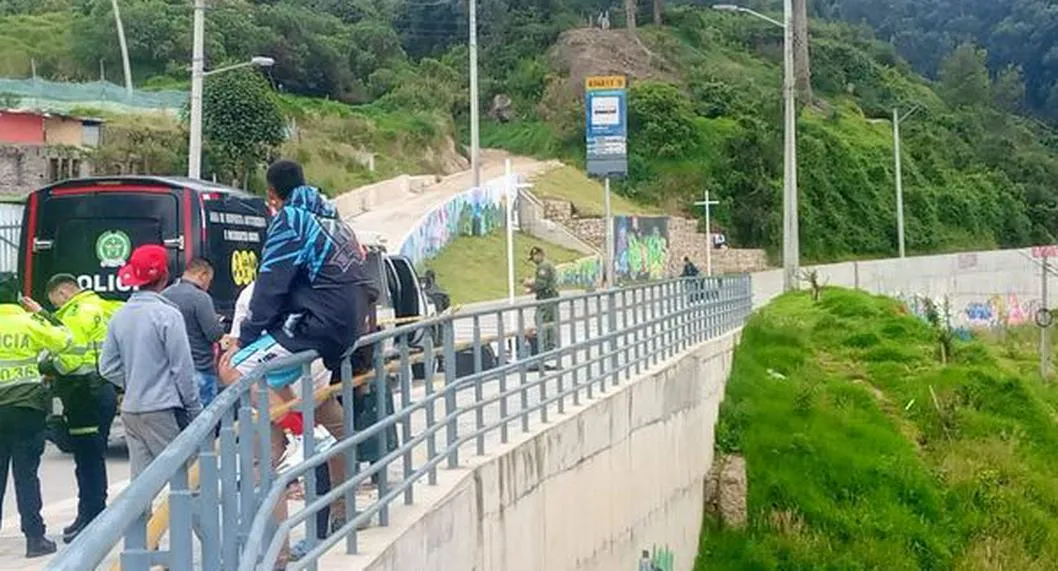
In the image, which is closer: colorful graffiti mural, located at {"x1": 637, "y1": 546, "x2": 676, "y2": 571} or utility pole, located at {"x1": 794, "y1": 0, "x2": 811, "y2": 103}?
colorful graffiti mural, located at {"x1": 637, "y1": 546, "x2": 676, "y2": 571}

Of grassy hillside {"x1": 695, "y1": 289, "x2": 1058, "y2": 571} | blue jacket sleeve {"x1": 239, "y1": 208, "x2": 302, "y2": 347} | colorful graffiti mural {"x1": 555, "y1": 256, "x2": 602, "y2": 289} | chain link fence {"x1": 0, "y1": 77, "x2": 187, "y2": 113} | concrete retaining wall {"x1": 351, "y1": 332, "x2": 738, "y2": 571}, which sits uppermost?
chain link fence {"x1": 0, "y1": 77, "x2": 187, "y2": 113}

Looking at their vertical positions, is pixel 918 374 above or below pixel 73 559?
below

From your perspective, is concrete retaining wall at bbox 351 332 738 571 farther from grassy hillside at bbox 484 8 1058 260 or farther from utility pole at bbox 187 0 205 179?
grassy hillside at bbox 484 8 1058 260

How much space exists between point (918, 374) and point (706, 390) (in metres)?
7.26

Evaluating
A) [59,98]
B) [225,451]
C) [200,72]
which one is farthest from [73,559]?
[59,98]

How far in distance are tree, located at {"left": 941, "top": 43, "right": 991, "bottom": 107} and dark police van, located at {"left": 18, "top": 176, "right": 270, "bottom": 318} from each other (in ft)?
290

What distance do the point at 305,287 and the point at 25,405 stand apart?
2710 mm

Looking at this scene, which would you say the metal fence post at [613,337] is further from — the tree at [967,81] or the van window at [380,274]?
the tree at [967,81]

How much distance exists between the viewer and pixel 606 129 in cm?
2702

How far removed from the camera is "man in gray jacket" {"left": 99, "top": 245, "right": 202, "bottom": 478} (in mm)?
7734

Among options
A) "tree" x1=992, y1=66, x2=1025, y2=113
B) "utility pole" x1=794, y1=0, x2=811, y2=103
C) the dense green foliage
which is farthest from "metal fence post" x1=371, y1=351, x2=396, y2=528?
the dense green foliage

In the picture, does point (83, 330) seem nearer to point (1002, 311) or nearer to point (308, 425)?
point (308, 425)

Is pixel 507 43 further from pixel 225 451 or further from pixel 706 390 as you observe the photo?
pixel 225 451

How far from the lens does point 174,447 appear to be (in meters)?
3.79
